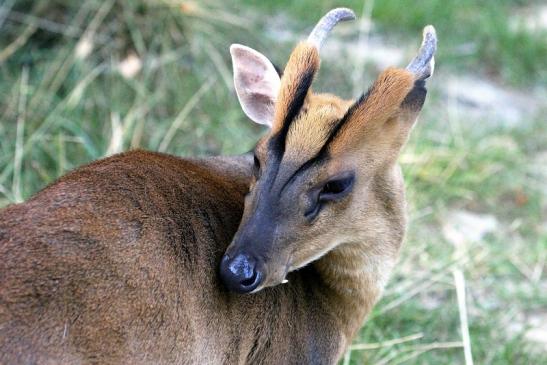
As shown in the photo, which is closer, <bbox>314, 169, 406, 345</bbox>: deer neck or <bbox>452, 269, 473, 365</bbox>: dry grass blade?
<bbox>314, 169, 406, 345</bbox>: deer neck

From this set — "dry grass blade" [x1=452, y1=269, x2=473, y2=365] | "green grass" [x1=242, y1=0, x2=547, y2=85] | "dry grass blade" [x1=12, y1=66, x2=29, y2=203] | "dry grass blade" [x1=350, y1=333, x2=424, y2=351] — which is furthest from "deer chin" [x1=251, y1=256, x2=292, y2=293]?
"green grass" [x1=242, y1=0, x2=547, y2=85]

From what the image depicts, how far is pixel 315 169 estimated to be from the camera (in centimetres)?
362

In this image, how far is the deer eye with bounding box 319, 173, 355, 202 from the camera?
12.1 feet

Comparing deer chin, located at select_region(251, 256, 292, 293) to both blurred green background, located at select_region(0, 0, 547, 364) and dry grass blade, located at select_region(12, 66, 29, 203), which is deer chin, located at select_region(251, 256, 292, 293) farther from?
dry grass blade, located at select_region(12, 66, 29, 203)

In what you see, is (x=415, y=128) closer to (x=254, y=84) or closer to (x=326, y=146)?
(x=254, y=84)

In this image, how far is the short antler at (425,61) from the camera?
155 inches

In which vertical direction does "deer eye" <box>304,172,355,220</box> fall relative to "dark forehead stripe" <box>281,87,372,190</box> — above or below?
below

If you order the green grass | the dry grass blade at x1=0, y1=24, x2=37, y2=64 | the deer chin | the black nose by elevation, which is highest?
the black nose

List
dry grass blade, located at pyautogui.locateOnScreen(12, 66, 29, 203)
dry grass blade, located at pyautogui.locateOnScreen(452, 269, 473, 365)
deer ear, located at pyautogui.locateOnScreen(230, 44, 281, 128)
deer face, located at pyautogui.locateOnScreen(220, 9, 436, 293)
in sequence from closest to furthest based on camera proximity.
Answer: deer face, located at pyautogui.locateOnScreen(220, 9, 436, 293), deer ear, located at pyautogui.locateOnScreen(230, 44, 281, 128), dry grass blade, located at pyautogui.locateOnScreen(452, 269, 473, 365), dry grass blade, located at pyautogui.locateOnScreen(12, 66, 29, 203)

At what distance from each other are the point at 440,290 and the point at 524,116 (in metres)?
2.51

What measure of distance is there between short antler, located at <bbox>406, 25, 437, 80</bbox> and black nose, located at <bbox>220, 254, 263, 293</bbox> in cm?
101

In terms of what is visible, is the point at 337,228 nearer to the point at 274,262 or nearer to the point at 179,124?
the point at 274,262

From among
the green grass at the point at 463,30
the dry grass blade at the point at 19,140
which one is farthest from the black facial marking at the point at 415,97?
the green grass at the point at 463,30

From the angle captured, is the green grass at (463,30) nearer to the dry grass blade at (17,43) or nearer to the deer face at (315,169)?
the dry grass blade at (17,43)
